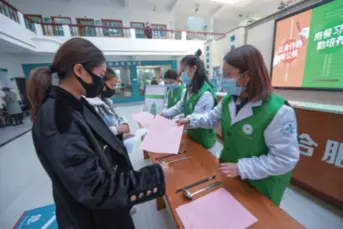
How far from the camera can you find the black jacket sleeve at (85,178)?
0.45 m

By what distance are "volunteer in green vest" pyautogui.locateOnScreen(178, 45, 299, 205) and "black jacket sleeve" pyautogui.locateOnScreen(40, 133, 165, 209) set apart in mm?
466

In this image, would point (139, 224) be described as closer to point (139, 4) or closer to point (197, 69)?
point (197, 69)

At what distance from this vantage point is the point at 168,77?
2391 mm

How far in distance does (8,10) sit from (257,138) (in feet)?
27.2

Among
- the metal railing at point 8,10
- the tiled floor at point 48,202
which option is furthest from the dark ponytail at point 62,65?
the metal railing at point 8,10

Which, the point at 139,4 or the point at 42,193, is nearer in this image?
the point at 42,193

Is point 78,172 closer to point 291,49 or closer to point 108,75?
point 108,75

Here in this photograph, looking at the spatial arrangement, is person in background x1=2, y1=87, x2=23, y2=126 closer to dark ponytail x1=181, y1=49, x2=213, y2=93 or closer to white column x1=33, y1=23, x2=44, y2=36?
white column x1=33, y1=23, x2=44, y2=36

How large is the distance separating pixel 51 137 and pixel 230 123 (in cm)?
85

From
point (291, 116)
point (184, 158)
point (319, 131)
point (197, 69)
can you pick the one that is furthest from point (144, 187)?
point (319, 131)

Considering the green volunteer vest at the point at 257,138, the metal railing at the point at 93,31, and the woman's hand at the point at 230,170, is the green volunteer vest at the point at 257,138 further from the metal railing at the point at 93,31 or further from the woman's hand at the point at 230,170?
the metal railing at the point at 93,31

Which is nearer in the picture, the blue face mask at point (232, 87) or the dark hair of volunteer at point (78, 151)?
the dark hair of volunteer at point (78, 151)

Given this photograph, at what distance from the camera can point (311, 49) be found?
2262 millimetres

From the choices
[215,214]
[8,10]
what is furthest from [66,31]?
[215,214]
